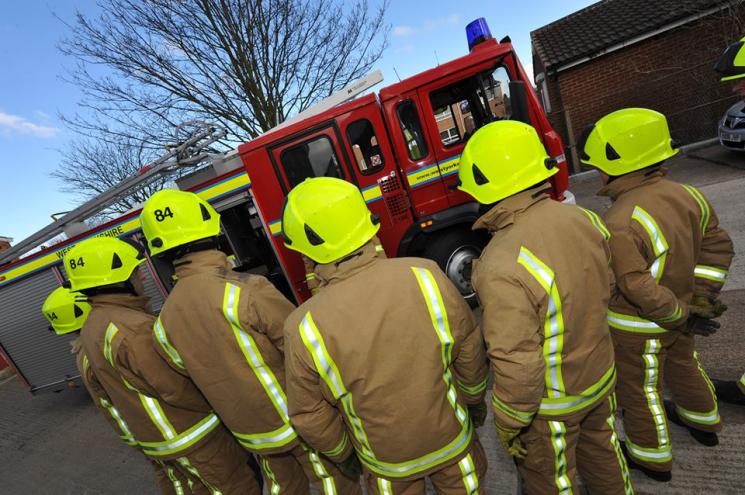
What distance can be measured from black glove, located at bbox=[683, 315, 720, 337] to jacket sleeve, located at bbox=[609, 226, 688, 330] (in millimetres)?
191

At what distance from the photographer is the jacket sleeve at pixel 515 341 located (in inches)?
47.4

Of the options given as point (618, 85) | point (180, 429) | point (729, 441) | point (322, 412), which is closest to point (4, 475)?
point (180, 429)

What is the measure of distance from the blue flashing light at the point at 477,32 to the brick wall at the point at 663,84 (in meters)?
5.87

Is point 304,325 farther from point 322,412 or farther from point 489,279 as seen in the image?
point 489,279

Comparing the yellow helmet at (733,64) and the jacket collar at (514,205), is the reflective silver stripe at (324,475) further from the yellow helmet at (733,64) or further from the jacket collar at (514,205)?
the yellow helmet at (733,64)

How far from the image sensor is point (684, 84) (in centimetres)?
812

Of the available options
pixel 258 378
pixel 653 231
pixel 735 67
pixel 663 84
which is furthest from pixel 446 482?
pixel 663 84

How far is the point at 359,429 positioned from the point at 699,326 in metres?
1.79

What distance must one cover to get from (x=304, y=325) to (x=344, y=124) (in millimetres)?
3301

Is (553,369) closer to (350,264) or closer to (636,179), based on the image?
(350,264)

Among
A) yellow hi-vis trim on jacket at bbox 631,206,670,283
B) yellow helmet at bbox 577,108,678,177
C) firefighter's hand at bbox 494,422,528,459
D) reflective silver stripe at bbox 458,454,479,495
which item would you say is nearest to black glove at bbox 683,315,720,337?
yellow hi-vis trim on jacket at bbox 631,206,670,283

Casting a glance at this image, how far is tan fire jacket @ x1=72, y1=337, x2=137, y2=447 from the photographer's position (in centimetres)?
193

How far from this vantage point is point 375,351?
1.18 metres

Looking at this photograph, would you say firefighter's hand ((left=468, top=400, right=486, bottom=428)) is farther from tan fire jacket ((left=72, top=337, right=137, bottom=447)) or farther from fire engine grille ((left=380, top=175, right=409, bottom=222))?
fire engine grille ((left=380, top=175, right=409, bottom=222))
